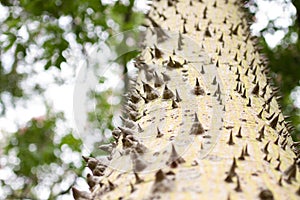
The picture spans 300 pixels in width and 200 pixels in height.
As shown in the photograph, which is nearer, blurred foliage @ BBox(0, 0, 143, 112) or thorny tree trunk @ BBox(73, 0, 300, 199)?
thorny tree trunk @ BBox(73, 0, 300, 199)

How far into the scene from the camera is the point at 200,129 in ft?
4.33

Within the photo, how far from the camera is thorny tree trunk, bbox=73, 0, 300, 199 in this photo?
3.42 feet

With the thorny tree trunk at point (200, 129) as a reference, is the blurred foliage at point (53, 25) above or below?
above

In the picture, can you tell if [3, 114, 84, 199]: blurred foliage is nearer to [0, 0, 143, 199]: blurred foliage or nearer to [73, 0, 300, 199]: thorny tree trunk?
[0, 0, 143, 199]: blurred foliage

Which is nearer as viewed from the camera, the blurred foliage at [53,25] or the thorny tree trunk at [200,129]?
the thorny tree trunk at [200,129]

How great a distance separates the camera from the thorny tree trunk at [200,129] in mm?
1042

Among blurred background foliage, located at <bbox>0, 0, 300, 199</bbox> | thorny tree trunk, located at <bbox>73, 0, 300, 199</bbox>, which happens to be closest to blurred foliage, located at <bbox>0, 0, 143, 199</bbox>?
blurred background foliage, located at <bbox>0, 0, 300, 199</bbox>

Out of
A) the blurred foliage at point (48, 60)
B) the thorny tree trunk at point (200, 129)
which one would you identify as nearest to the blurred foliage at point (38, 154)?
the blurred foliage at point (48, 60)

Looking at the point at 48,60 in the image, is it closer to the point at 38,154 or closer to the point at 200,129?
the point at 38,154

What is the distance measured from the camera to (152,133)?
1.41m

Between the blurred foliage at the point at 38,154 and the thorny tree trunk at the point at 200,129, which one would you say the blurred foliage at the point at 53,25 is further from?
the thorny tree trunk at the point at 200,129

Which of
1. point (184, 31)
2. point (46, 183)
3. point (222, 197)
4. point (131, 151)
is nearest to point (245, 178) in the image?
point (222, 197)

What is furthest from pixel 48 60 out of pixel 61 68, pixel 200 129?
pixel 200 129

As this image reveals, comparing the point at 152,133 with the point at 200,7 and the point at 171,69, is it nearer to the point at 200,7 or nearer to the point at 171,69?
the point at 171,69
